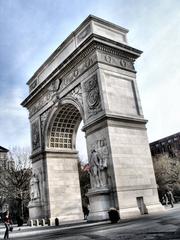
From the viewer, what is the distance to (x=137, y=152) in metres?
19.9

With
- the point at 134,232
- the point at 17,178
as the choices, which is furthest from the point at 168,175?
the point at 134,232

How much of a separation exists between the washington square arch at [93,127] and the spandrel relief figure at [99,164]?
63 millimetres

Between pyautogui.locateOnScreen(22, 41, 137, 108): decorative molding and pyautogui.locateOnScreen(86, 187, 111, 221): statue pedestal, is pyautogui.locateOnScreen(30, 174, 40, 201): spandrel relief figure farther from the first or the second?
pyautogui.locateOnScreen(86, 187, 111, 221): statue pedestal

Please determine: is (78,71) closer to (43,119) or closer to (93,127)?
(93,127)

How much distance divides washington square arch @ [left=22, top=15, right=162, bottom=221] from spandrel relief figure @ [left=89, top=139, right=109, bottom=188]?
2.5 inches

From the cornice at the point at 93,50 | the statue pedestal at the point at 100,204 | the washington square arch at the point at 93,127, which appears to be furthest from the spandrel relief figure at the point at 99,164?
the cornice at the point at 93,50

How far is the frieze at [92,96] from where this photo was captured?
66.3 ft

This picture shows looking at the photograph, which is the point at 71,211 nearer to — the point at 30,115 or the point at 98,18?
the point at 30,115

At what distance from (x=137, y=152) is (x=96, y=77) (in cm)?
604

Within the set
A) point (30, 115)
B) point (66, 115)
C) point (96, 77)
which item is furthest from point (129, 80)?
point (30, 115)

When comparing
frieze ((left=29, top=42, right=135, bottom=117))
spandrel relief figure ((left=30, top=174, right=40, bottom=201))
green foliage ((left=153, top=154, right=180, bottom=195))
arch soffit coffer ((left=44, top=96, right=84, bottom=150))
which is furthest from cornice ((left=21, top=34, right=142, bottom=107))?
green foliage ((left=153, top=154, right=180, bottom=195))

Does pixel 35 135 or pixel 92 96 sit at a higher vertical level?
pixel 92 96

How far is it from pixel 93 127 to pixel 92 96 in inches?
92.4

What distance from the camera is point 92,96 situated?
2084 cm
